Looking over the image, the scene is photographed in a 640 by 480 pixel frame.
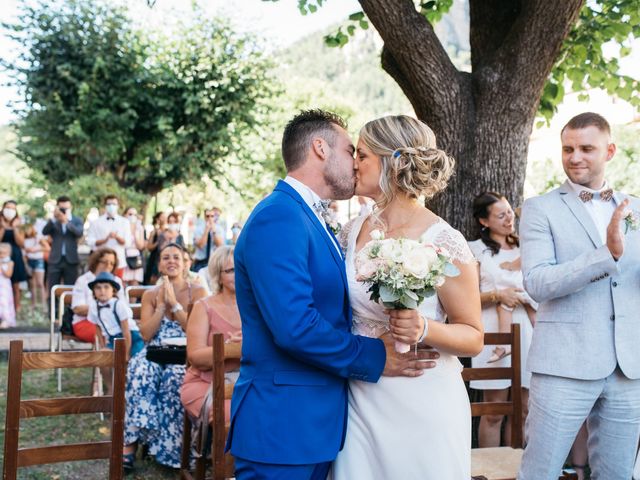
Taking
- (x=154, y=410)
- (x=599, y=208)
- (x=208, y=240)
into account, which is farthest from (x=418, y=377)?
(x=208, y=240)

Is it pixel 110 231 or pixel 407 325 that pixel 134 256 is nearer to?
pixel 110 231

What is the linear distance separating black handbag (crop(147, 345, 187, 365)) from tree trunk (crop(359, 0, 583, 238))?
7.86 ft

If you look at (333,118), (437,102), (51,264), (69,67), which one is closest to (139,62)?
(69,67)

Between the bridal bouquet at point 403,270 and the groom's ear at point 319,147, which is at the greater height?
the groom's ear at point 319,147

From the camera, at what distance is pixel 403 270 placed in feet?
7.79

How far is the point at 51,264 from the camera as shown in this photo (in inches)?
507

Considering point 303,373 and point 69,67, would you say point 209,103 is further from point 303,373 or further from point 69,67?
point 303,373

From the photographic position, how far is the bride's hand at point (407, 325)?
2.49 meters

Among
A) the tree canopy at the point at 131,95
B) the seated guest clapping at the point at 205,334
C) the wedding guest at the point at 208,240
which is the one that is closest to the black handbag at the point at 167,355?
the seated guest clapping at the point at 205,334

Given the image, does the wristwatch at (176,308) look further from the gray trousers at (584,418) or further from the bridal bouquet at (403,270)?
the bridal bouquet at (403,270)

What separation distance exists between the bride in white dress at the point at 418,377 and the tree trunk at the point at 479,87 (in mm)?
2653

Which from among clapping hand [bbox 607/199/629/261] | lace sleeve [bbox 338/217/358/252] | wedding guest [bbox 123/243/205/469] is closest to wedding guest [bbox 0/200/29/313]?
wedding guest [bbox 123/243/205/469]

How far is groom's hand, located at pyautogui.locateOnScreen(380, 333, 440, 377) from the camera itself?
2.66 metres

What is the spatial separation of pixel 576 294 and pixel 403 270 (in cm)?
135
